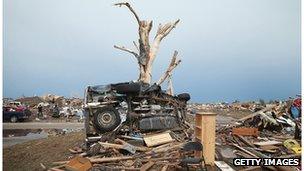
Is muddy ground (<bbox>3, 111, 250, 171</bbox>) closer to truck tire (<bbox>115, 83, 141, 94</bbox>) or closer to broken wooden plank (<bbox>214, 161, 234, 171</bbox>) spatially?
truck tire (<bbox>115, 83, 141, 94</bbox>)

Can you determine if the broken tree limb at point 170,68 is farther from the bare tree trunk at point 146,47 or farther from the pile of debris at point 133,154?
the pile of debris at point 133,154

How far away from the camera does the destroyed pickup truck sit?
436 inches

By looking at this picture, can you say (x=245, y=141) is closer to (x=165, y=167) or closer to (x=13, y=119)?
(x=165, y=167)

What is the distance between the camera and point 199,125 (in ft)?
29.3

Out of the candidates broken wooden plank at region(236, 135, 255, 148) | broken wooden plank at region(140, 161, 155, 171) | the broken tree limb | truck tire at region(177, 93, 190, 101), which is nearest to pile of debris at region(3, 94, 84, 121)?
the broken tree limb

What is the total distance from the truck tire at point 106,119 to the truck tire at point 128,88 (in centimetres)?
66

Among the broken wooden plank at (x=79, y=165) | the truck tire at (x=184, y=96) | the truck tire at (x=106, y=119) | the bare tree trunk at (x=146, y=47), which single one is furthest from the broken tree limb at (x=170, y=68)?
the broken wooden plank at (x=79, y=165)

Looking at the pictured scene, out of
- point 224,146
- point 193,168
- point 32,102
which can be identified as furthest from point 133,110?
point 32,102

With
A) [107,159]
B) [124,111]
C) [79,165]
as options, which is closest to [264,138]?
[124,111]

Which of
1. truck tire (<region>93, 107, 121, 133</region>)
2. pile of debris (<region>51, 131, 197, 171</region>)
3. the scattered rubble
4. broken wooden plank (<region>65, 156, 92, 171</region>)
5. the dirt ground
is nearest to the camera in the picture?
broken wooden plank (<region>65, 156, 92, 171</region>)

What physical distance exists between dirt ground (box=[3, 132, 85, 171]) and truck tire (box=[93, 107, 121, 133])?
117 centimetres

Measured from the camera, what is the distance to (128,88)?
36.6ft

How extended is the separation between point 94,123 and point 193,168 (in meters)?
3.89

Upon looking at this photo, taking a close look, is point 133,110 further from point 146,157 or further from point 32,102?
point 32,102
